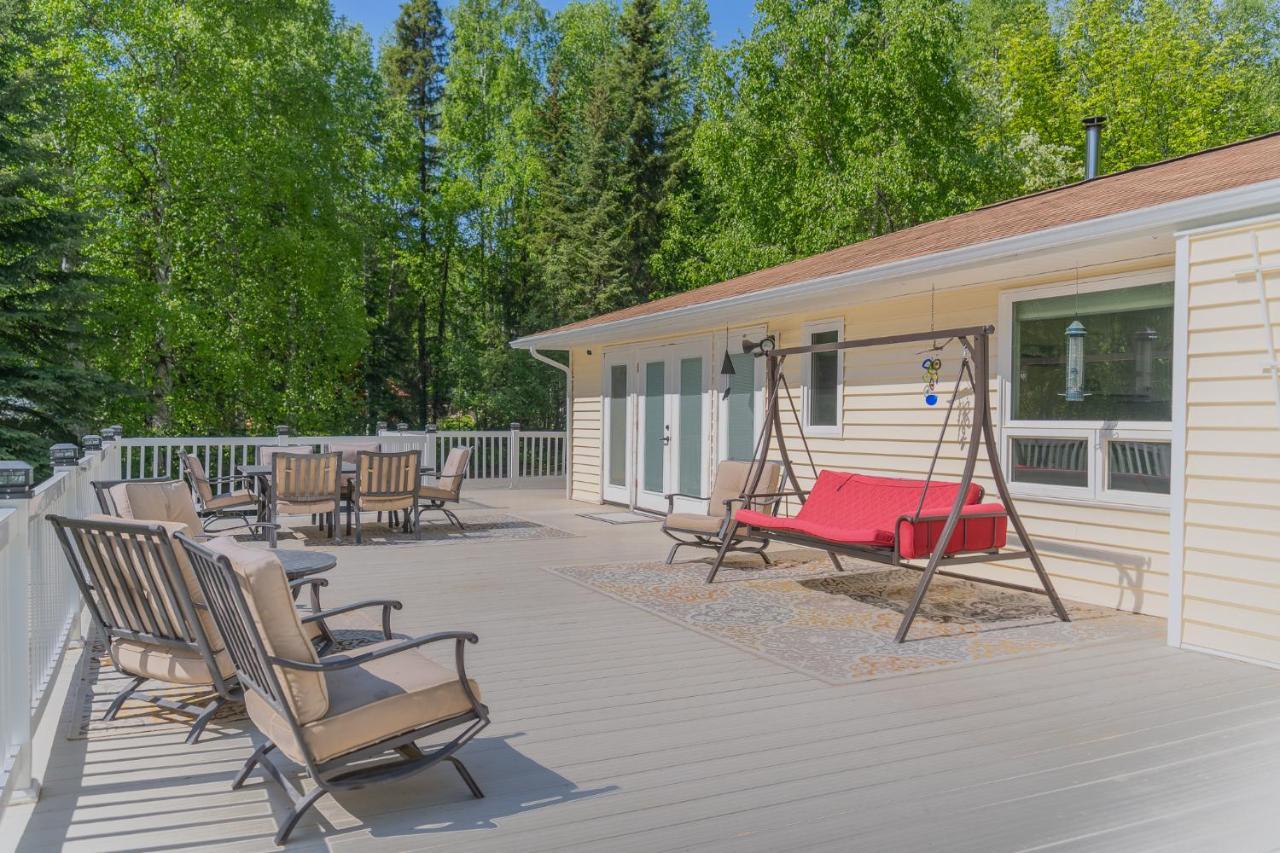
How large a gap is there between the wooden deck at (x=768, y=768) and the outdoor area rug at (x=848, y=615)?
0.21 meters

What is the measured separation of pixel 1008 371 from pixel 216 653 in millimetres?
5404

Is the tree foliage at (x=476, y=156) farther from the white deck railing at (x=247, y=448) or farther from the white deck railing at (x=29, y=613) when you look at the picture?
the white deck railing at (x=29, y=613)

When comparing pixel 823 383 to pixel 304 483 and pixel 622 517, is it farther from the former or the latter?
pixel 304 483

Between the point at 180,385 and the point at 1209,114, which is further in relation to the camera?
the point at 1209,114

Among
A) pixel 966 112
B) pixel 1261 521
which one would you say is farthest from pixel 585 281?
pixel 1261 521

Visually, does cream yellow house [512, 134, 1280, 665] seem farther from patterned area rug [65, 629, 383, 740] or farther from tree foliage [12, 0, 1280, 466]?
tree foliage [12, 0, 1280, 466]

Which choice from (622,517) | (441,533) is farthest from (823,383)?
(441,533)

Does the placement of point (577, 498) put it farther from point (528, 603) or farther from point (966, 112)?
point (966, 112)

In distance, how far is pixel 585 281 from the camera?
2166 centimetres

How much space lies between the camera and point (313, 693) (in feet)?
8.59

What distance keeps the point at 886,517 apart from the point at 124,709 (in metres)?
4.50

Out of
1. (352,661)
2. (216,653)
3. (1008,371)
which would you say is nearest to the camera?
(352,661)

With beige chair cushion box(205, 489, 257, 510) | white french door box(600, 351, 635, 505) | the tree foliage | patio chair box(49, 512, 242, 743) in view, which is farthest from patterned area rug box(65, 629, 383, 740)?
the tree foliage

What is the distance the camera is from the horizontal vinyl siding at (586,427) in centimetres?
1244
